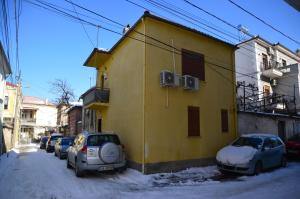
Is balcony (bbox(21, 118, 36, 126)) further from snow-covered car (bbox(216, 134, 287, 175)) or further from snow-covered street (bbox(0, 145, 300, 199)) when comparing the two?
snow-covered car (bbox(216, 134, 287, 175))

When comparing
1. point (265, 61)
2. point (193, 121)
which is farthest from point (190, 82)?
point (265, 61)

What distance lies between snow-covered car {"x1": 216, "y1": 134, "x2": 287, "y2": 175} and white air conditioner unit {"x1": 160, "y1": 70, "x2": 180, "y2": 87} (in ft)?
12.0

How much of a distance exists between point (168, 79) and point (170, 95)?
813mm

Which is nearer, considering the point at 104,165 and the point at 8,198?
the point at 8,198

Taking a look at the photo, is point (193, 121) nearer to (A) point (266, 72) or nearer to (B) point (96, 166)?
(B) point (96, 166)

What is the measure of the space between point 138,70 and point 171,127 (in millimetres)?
3008

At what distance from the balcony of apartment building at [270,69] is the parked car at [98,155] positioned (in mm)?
19275

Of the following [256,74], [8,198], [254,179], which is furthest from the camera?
[256,74]

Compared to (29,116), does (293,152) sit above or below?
below

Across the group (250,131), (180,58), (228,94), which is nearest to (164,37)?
(180,58)

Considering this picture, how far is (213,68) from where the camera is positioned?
1354 centimetres

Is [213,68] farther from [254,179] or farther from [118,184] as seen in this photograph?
[118,184]

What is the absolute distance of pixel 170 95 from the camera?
11.3 meters

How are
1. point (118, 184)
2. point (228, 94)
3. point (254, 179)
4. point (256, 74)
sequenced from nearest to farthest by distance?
point (118, 184)
point (254, 179)
point (228, 94)
point (256, 74)
